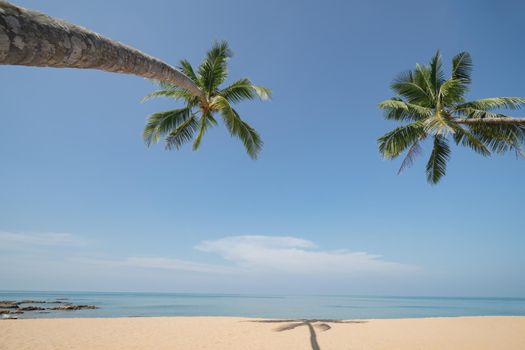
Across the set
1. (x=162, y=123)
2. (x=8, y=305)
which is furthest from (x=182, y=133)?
(x=8, y=305)

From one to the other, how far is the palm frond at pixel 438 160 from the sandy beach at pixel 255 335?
717cm

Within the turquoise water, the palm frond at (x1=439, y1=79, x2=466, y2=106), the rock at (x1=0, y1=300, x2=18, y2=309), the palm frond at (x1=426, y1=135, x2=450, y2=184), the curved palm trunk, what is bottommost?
the turquoise water

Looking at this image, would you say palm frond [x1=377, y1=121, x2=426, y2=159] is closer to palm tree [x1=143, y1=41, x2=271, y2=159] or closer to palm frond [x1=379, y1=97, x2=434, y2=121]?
palm frond [x1=379, y1=97, x2=434, y2=121]

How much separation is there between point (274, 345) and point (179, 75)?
10798 millimetres

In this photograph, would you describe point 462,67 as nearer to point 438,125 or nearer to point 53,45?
point 438,125

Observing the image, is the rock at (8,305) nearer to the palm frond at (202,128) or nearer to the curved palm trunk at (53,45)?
the palm frond at (202,128)

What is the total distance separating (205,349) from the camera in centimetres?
1093

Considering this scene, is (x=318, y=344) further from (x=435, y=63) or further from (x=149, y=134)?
(x=435, y=63)

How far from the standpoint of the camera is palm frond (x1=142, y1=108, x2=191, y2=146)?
12.8 meters

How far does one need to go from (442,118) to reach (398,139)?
2001 mm

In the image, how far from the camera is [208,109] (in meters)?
10.5

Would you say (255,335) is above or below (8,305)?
above

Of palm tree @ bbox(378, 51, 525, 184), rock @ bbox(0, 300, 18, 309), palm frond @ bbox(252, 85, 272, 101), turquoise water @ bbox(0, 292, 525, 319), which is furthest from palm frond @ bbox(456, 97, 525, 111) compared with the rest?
rock @ bbox(0, 300, 18, 309)

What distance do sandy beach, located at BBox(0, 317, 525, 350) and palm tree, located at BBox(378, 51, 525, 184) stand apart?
7.49m
